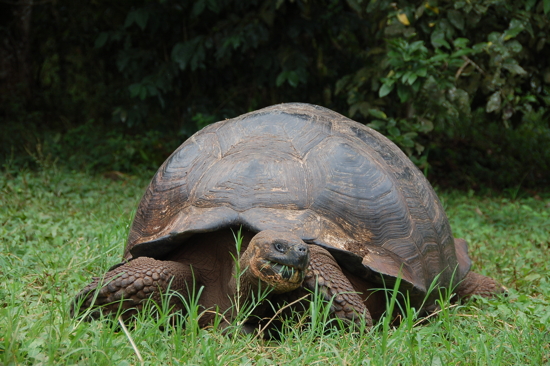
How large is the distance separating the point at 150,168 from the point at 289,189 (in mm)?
4391

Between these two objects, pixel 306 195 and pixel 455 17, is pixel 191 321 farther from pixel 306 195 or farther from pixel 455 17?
pixel 455 17

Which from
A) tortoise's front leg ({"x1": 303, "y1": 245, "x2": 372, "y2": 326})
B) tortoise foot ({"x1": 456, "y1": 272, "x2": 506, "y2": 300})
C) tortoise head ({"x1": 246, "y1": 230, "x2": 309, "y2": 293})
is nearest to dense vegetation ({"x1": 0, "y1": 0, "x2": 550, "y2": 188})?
tortoise foot ({"x1": 456, "y1": 272, "x2": 506, "y2": 300})

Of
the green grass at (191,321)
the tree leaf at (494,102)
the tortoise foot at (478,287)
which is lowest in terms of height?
the tortoise foot at (478,287)

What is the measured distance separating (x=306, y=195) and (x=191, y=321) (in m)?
0.75

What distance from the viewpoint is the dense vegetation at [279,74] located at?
4.78 metres

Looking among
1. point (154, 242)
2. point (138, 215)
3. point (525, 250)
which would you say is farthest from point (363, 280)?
point (525, 250)

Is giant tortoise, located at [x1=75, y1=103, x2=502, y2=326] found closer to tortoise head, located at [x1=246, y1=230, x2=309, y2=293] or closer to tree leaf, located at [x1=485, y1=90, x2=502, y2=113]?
tortoise head, located at [x1=246, y1=230, x2=309, y2=293]

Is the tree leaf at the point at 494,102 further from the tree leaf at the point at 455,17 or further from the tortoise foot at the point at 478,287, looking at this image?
the tortoise foot at the point at 478,287

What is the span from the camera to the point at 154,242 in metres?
2.36

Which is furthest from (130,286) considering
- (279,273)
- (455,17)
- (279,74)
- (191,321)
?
(279,74)

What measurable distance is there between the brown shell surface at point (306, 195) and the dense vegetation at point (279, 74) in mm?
1957

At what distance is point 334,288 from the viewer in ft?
7.05

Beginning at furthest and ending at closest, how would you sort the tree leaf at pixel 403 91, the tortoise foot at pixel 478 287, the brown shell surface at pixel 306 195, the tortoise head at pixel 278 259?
1. the tree leaf at pixel 403 91
2. the tortoise foot at pixel 478 287
3. the brown shell surface at pixel 306 195
4. the tortoise head at pixel 278 259

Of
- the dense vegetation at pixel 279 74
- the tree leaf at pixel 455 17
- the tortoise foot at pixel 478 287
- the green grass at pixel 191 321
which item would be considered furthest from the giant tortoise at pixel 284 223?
the tree leaf at pixel 455 17
